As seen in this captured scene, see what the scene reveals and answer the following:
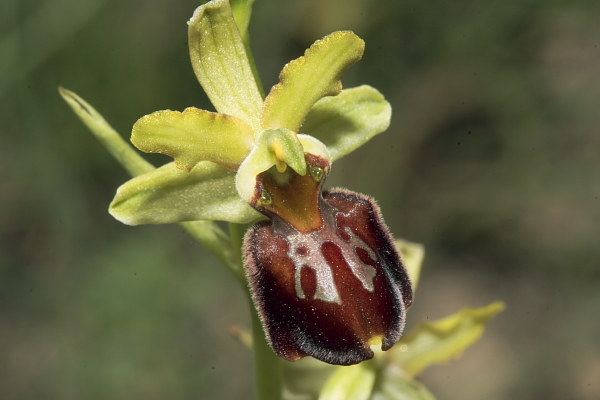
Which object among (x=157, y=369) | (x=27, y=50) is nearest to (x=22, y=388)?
(x=157, y=369)

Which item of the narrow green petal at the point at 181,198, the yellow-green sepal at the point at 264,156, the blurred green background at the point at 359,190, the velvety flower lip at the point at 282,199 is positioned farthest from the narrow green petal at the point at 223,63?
the blurred green background at the point at 359,190

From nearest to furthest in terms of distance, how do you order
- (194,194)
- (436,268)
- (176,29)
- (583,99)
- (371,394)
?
(194,194) → (371,394) → (176,29) → (583,99) → (436,268)

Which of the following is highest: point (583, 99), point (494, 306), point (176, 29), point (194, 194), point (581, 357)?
point (194, 194)

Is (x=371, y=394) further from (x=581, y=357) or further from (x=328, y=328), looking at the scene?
(x=581, y=357)

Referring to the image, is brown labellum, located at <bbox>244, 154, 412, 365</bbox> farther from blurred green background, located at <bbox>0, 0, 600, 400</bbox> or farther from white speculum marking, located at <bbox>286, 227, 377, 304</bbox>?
blurred green background, located at <bbox>0, 0, 600, 400</bbox>

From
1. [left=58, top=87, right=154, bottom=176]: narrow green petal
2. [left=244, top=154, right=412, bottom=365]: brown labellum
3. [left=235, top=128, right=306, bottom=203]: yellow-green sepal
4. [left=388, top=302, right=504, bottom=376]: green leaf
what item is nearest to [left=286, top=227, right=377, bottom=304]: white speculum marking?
[left=244, top=154, right=412, bottom=365]: brown labellum

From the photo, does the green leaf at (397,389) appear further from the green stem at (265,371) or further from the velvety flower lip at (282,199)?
the velvety flower lip at (282,199)

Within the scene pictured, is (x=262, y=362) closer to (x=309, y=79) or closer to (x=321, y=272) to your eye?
(x=321, y=272)
